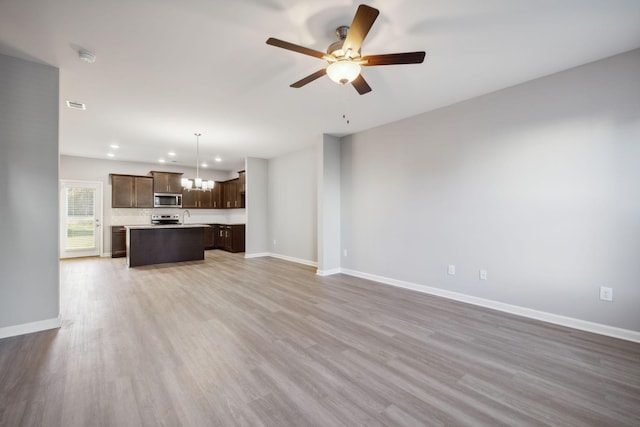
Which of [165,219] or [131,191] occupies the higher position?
[131,191]

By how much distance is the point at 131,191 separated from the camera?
7.82 metres

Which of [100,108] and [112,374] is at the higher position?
[100,108]

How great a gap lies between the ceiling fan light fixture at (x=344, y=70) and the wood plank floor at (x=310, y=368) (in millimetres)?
2290

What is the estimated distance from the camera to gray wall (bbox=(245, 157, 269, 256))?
7.36m

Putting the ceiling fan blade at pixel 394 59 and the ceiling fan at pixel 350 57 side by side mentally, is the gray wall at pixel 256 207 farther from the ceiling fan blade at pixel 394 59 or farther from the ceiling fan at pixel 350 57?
the ceiling fan blade at pixel 394 59

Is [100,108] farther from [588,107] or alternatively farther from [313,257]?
[588,107]

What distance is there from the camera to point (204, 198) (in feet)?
29.9

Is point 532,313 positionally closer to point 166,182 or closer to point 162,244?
point 162,244

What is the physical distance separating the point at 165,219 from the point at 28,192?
5.84 m

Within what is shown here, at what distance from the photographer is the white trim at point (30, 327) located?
261 centimetres

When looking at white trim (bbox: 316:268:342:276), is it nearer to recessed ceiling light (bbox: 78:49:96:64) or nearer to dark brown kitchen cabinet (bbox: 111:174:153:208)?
recessed ceiling light (bbox: 78:49:96:64)

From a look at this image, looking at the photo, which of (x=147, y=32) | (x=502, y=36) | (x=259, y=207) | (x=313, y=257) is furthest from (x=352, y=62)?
(x=259, y=207)

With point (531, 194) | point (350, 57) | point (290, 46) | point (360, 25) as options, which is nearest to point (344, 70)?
point (350, 57)

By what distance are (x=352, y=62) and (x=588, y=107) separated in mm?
2665
